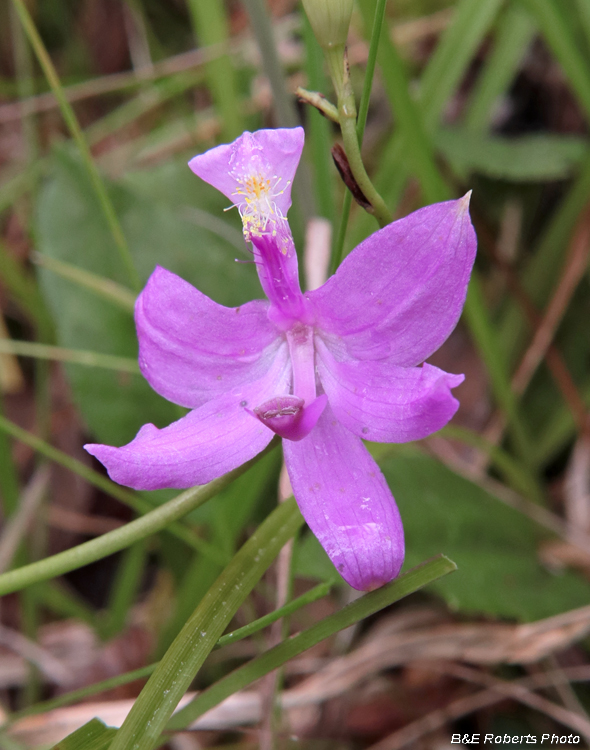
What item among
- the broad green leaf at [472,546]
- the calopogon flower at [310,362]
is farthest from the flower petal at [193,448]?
the broad green leaf at [472,546]

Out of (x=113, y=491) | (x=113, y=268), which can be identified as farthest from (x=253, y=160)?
(x=113, y=268)

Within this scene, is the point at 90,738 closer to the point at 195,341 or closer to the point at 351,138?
the point at 195,341

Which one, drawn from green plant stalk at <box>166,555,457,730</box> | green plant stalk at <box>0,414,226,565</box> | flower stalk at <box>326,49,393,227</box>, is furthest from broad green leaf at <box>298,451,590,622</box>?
flower stalk at <box>326,49,393,227</box>

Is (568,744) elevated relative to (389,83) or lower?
lower

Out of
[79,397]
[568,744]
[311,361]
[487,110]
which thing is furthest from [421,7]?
[568,744]

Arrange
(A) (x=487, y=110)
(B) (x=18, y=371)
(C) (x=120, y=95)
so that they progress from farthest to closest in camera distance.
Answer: (C) (x=120, y=95), (B) (x=18, y=371), (A) (x=487, y=110)

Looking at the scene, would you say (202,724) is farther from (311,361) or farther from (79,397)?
(311,361)

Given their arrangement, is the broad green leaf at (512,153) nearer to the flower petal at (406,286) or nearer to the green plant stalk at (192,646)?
the flower petal at (406,286)

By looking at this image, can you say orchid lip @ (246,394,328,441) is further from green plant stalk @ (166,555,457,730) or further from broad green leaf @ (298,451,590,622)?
broad green leaf @ (298,451,590,622)
